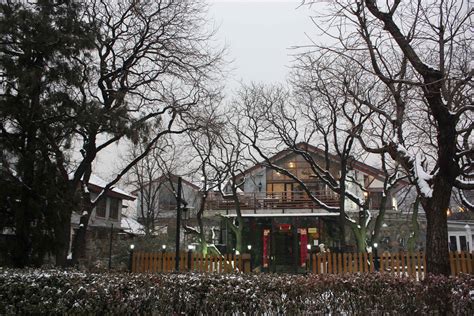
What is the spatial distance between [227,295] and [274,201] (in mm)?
23172

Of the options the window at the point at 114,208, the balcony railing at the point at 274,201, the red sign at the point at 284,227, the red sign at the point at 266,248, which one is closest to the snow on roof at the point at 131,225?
the window at the point at 114,208

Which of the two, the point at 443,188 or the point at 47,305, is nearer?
the point at 47,305

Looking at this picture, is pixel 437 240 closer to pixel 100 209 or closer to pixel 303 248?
pixel 303 248

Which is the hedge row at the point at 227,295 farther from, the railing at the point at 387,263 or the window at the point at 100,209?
the window at the point at 100,209

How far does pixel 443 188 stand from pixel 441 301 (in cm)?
357

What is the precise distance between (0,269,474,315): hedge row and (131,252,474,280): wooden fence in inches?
253

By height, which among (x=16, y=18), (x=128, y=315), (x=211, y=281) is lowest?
(x=128, y=315)

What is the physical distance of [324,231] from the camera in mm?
29000

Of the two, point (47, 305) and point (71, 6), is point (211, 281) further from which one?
point (71, 6)

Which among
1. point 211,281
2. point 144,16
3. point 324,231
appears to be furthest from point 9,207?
point 324,231

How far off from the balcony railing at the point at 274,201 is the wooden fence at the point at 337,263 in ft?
42.4

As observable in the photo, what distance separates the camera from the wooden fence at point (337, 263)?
13.1 m

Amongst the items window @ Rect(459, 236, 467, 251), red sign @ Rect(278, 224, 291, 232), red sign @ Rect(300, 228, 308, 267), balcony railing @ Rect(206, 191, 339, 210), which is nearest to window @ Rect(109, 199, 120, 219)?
balcony railing @ Rect(206, 191, 339, 210)

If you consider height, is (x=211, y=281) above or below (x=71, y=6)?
below
